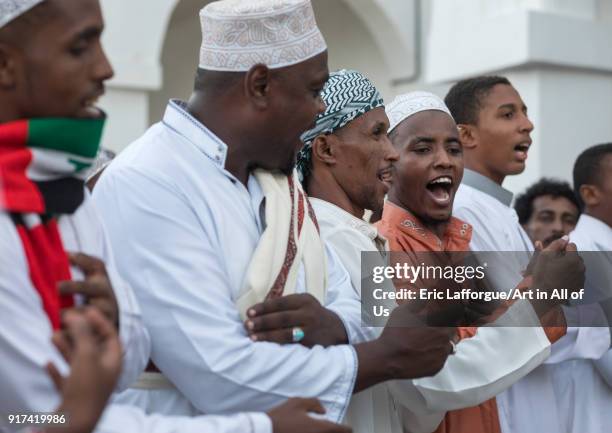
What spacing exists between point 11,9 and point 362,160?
5.73ft

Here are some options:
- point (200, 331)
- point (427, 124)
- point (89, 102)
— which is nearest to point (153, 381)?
point (200, 331)

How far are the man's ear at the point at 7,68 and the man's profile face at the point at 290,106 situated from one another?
875mm

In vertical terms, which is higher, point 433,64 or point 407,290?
point 433,64

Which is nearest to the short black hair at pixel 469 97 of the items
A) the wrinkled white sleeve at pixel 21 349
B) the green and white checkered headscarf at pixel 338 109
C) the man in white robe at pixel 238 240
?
the green and white checkered headscarf at pixel 338 109

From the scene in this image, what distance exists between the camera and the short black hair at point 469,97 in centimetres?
515

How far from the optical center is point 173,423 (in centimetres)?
231

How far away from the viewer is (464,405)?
336cm

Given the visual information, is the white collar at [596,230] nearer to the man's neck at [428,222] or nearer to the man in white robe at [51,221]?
the man's neck at [428,222]

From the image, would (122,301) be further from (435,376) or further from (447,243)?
(447,243)

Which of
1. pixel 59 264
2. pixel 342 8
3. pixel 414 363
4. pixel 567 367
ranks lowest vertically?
pixel 567 367

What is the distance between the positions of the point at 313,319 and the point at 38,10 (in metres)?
1.06

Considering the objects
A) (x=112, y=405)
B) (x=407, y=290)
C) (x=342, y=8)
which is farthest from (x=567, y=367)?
(x=342, y=8)

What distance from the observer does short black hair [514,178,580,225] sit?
23.1 feet

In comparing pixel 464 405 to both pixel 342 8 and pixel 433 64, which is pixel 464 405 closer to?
pixel 433 64
